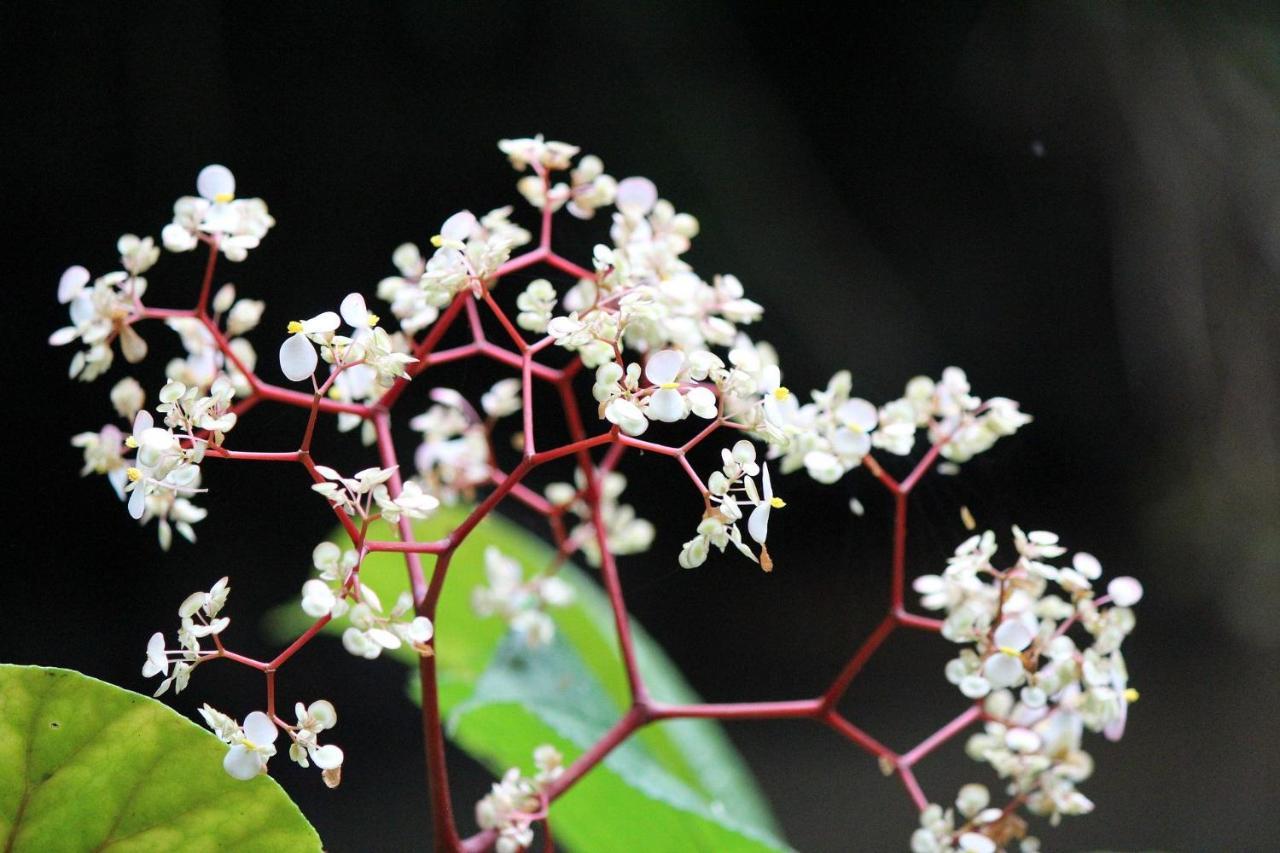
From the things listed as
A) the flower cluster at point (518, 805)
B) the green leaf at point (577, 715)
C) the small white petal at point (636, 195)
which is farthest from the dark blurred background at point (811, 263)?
the flower cluster at point (518, 805)

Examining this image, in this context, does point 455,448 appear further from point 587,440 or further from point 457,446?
point 587,440

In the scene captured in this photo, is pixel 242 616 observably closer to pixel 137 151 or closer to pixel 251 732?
pixel 137 151

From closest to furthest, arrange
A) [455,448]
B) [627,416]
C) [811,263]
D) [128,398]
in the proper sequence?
[627,416]
[128,398]
[455,448]
[811,263]

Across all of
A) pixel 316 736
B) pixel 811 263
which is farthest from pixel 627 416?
pixel 811 263

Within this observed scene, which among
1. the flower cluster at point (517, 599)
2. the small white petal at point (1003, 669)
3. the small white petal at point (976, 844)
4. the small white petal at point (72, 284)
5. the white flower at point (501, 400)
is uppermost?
the white flower at point (501, 400)

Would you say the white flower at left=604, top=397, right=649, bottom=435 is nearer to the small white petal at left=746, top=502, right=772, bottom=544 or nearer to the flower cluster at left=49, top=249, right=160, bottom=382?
the small white petal at left=746, top=502, right=772, bottom=544

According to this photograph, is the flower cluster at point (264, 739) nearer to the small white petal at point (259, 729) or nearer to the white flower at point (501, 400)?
the small white petal at point (259, 729)
